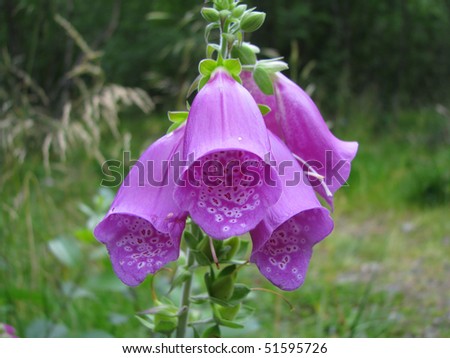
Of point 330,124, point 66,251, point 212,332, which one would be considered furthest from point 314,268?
point 212,332

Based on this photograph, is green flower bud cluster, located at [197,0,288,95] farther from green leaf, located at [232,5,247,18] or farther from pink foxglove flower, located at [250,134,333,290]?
pink foxglove flower, located at [250,134,333,290]

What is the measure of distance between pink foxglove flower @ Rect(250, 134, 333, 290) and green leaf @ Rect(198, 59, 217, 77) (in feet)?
0.51

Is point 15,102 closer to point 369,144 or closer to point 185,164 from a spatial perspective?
point 185,164

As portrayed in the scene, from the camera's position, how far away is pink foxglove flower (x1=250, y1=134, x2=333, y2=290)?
2.45 feet

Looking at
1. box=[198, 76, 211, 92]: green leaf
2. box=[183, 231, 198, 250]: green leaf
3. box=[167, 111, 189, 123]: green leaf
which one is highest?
box=[198, 76, 211, 92]: green leaf

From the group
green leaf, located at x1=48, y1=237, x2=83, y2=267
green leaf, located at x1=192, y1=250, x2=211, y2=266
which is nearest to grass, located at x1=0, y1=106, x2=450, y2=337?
green leaf, located at x1=48, y1=237, x2=83, y2=267

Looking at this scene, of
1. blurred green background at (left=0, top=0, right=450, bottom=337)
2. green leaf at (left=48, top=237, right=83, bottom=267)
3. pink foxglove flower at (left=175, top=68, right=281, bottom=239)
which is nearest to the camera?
pink foxglove flower at (left=175, top=68, right=281, bottom=239)

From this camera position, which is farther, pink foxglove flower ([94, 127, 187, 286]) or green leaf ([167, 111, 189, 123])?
green leaf ([167, 111, 189, 123])

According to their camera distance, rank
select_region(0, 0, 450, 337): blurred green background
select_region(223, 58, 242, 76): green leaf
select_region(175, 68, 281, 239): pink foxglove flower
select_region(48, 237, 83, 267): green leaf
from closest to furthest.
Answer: select_region(175, 68, 281, 239): pink foxglove flower < select_region(223, 58, 242, 76): green leaf < select_region(48, 237, 83, 267): green leaf < select_region(0, 0, 450, 337): blurred green background

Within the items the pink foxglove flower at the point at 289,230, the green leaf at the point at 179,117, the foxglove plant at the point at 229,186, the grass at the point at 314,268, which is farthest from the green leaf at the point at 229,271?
the grass at the point at 314,268

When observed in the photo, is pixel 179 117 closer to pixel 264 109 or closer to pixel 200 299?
pixel 264 109

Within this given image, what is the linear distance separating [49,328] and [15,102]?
38.2 inches

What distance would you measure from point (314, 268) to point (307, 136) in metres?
1.49

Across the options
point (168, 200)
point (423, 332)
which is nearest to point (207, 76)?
point (168, 200)
